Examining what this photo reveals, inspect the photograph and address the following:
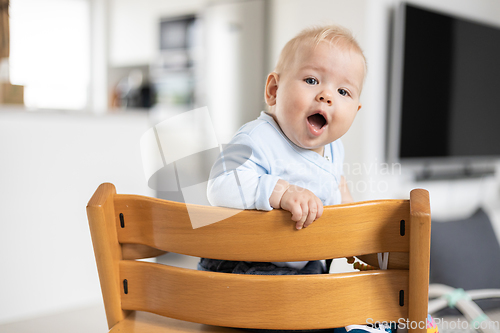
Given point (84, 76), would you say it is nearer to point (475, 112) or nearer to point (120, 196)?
point (475, 112)

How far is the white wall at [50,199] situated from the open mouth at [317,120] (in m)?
1.06

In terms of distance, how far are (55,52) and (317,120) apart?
376cm

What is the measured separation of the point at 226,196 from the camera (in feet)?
1.74

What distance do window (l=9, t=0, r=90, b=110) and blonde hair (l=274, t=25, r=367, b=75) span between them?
269 cm

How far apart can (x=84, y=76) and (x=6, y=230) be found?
11.3 ft

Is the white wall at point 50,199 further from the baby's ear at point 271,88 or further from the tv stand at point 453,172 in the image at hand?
the tv stand at point 453,172

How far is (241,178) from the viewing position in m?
0.55

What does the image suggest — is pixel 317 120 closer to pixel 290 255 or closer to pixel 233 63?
pixel 290 255

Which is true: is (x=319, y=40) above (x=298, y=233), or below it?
above

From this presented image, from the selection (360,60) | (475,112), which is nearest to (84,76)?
(475,112)

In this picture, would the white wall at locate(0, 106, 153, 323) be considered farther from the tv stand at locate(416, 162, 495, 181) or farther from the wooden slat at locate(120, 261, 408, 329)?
the tv stand at locate(416, 162, 495, 181)

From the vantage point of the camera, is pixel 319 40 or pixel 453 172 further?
pixel 453 172

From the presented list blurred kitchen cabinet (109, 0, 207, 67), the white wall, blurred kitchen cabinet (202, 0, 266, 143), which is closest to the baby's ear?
the white wall

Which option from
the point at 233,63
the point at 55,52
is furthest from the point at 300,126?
the point at 55,52
